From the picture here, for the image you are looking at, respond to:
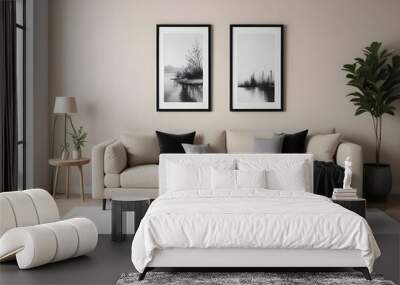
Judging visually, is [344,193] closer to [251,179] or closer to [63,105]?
[251,179]

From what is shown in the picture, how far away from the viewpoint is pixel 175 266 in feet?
14.9

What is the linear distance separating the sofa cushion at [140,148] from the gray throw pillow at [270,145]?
4.24 ft

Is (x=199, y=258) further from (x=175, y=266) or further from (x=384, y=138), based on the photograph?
(x=384, y=138)

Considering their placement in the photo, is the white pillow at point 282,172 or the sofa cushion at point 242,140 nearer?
the white pillow at point 282,172

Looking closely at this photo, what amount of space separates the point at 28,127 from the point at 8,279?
3795mm

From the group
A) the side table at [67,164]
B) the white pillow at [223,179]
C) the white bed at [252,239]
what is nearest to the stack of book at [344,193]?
the white pillow at [223,179]

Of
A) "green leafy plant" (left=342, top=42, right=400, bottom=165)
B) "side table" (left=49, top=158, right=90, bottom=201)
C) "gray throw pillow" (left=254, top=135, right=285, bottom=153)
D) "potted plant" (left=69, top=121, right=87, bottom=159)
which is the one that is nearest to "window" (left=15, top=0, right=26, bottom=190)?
"side table" (left=49, top=158, right=90, bottom=201)

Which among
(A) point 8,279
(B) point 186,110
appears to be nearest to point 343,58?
(B) point 186,110

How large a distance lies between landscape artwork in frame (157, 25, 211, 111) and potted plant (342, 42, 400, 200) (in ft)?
6.23

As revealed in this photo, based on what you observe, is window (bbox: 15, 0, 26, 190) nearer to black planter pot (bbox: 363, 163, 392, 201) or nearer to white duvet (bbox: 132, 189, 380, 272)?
white duvet (bbox: 132, 189, 380, 272)

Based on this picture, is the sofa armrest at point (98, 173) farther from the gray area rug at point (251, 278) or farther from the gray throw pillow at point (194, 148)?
the gray area rug at point (251, 278)

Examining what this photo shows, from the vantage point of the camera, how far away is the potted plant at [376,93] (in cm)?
816

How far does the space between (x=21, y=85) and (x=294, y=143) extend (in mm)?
3525

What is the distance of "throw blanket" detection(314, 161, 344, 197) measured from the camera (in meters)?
7.21
